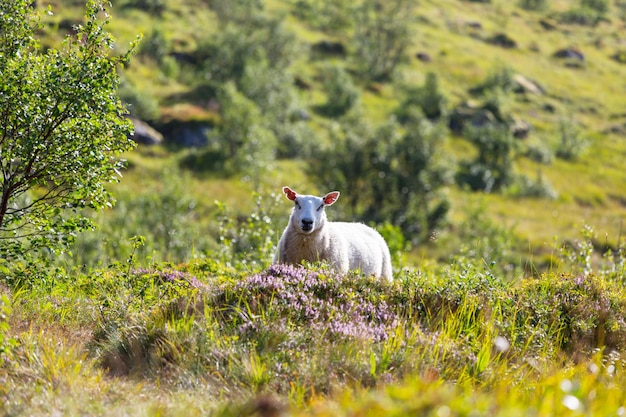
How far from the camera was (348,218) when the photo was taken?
4675cm

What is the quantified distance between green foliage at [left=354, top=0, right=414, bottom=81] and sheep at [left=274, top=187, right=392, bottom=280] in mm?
85497

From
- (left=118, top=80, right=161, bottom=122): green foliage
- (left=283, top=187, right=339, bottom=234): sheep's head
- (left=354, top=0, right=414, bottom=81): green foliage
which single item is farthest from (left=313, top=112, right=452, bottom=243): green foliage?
(left=354, top=0, right=414, bottom=81): green foliage

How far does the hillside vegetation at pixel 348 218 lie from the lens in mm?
5844

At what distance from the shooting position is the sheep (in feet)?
34.5

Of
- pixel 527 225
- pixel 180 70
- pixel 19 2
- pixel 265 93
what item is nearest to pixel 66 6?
pixel 180 70

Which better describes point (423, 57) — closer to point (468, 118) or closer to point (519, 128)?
point (468, 118)

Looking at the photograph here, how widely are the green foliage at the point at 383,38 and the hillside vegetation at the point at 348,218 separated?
463 mm

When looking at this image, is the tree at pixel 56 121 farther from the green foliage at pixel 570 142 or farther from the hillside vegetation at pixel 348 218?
the green foliage at pixel 570 142

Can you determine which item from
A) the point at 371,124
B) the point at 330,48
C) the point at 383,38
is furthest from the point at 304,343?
the point at 330,48

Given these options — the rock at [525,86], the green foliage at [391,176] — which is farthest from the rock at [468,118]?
the green foliage at [391,176]

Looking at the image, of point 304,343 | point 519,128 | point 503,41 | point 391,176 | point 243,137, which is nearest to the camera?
point 304,343

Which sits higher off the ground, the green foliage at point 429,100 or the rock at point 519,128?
the green foliage at point 429,100

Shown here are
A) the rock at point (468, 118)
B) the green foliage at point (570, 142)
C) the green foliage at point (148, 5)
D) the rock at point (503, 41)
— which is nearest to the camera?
the rock at point (468, 118)

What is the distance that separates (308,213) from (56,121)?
4.20 metres
